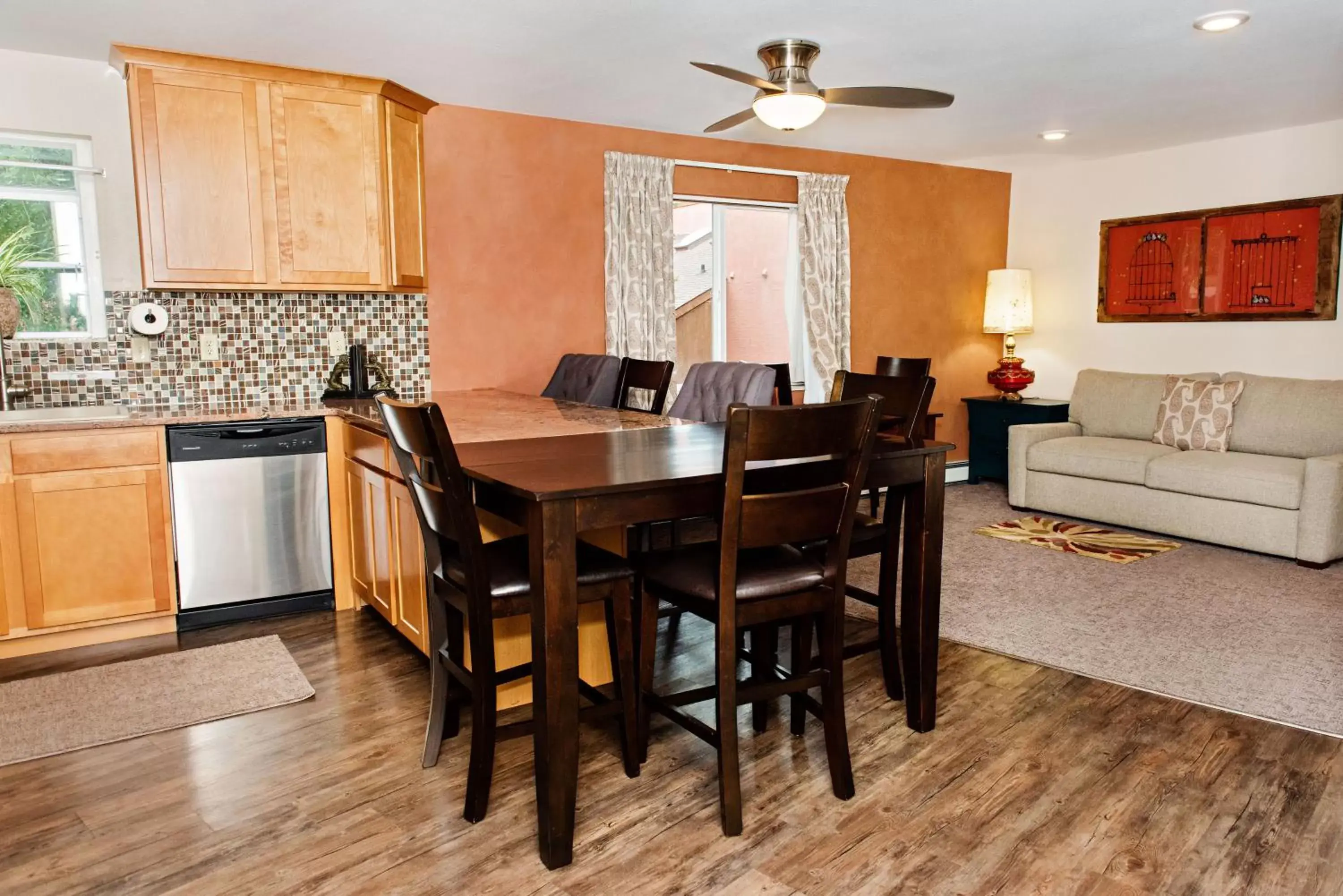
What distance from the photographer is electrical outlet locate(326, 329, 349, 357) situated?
4.47 m

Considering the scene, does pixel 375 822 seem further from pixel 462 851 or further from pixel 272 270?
pixel 272 270

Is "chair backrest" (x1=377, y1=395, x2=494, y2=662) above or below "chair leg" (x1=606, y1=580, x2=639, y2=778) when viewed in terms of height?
above

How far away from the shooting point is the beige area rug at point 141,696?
2.70 m

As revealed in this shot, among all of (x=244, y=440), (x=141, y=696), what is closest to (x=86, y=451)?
(x=244, y=440)

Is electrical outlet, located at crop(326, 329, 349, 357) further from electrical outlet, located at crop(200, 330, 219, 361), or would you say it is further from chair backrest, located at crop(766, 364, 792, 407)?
chair backrest, located at crop(766, 364, 792, 407)

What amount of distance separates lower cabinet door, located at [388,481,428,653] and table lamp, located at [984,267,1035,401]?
16.6ft

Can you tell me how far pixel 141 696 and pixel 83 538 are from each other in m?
0.84

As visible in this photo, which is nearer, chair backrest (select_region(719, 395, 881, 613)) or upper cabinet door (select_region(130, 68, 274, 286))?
chair backrest (select_region(719, 395, 881, 613))

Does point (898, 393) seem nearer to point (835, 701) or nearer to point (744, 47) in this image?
point (835, 701)

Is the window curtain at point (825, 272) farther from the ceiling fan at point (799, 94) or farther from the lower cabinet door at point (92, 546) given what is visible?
the lower cabinet door at point (92, 546)

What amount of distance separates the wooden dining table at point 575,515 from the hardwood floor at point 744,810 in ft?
0.72

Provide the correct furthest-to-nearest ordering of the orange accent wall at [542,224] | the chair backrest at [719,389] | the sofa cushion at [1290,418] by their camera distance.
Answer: the sofa cushion at [1290,418] → the orange accent wall at [542,224] → the chair backrest at [719,389]

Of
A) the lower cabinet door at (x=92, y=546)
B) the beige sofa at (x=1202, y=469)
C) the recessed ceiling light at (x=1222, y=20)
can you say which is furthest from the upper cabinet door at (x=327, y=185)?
the beige sofa at (x=1202, y=469)

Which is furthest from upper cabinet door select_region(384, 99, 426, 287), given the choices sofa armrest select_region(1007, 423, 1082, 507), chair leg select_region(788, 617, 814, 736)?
sofa armrest select_region(1007, 423, 1082, 507)
